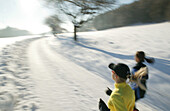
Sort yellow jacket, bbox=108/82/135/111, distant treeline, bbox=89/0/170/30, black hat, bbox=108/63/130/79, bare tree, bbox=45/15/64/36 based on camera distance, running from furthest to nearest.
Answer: distant treeline, bbox=89/0/170/30, bare tree, bbox=45/15/64/36, black hat, bbox=108/63/130/79, yellow jacket, bbox=108/82/135/111

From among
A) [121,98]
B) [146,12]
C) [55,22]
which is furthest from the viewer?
[146,12]

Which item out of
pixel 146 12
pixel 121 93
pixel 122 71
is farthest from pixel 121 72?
pixel 146 12

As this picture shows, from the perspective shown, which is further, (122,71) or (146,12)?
(146,12)

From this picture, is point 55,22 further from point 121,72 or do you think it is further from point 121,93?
point 121,93

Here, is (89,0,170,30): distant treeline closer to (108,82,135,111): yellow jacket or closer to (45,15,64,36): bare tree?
(45,15,64,36): bare tree

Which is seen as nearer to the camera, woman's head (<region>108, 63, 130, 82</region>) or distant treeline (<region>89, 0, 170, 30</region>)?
woman's head (<region>108, 63, 130, 82</region>)

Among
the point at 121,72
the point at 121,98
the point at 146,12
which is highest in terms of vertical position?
the point at 146,12

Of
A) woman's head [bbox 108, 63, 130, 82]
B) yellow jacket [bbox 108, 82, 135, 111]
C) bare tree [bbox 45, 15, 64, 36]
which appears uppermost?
bare tree [bbox 45, 15, 64, 36]

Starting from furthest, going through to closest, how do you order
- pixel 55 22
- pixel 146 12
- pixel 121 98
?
pixel 146 12 < pixel 55 22 < pixel 121 98

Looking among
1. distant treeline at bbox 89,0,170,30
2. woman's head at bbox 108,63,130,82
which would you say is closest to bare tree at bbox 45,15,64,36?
distant treeline at bbox 89,0,170,30

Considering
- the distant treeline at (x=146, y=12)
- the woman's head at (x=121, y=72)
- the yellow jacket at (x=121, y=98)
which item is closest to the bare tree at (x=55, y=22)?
the distant treeline at (x=146, y=12)

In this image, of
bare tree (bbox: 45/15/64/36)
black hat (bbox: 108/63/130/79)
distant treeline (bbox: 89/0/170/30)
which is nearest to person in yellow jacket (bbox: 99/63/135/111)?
black hat (bbox: 108/63/130/79)

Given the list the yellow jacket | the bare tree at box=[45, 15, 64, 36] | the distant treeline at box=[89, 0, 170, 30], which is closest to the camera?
the yellow jacket

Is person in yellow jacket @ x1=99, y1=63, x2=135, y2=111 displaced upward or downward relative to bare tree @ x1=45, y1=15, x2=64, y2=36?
downward
